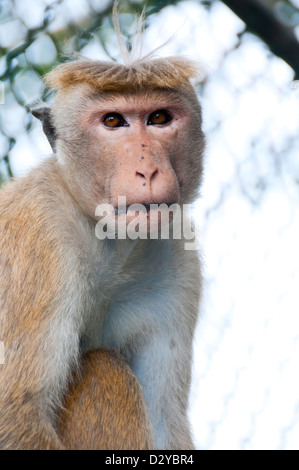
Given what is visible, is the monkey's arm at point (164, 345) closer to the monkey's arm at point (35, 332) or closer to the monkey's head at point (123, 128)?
the monkey's head at point (123, 128)

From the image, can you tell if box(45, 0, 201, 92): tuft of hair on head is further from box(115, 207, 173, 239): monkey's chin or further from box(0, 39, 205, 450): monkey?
box(115, 207, 173, 239): monkey's chin

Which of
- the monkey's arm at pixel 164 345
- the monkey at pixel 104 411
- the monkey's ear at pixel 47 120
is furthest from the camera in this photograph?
the monkey's arm at pixel 164 345

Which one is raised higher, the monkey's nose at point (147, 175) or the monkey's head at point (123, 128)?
the monkey's head at point (123, 128)

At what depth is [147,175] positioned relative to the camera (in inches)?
103

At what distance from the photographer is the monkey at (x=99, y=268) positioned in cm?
268

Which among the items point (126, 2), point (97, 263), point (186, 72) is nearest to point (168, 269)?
point (97, 263)

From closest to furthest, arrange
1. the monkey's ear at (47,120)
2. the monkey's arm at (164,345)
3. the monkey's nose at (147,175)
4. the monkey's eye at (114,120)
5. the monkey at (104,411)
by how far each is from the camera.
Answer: the monkey's nose at (147,175)
the monkey at (104,411)
the monkey's eye at (114,120)
the monkey's ear at (47,120)
the monkey's arm at (164,345)

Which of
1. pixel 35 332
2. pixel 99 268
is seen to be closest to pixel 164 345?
pixel 99 268

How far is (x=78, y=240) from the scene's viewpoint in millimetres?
2861

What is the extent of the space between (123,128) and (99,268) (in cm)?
59

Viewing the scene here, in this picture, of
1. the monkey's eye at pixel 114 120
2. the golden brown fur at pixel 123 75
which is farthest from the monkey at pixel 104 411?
the golden brown fur at pixel 123 75

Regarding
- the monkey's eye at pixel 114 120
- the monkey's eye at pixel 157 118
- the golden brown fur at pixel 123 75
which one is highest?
the golden brown fur at pixel 123 75

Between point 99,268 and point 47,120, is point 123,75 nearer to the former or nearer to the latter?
point 47,120
